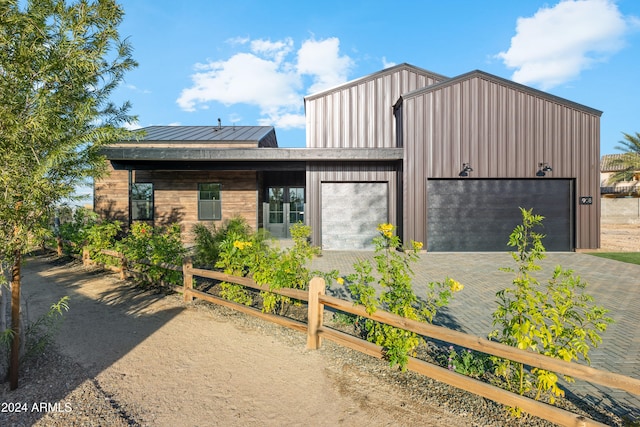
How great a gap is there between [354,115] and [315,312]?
40.6 ft

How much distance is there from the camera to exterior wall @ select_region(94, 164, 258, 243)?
50.4 feet

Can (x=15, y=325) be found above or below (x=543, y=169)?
below

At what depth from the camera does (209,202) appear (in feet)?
50.8

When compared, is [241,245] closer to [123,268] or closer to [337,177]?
[123,268]

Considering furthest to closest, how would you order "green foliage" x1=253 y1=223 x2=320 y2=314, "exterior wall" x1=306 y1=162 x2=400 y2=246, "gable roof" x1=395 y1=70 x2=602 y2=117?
"exterior wall" x1=306 y1=162 x2=400 y2=246, "gable roof" x1=395 y1=70 x2=602 y2=117, "green foliage" x1=253 y1=223 x2=320 y2=314

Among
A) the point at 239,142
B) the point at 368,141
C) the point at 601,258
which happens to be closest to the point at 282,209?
the point at 239,142

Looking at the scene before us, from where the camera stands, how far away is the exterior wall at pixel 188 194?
15.4 metres

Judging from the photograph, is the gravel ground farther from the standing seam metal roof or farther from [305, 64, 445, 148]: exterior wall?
the standing seam metal roof

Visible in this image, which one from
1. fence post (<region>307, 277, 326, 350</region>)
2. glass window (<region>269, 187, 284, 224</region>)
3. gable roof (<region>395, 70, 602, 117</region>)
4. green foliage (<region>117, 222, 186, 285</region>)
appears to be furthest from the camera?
glass window (<region>269, 187, 284, 224</region>)

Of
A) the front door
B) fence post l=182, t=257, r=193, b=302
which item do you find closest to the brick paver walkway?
fence post l=182, t=257, r=193, b=302

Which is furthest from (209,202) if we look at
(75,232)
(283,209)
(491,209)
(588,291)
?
(588,291)

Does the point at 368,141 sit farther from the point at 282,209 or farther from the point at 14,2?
the point at 14,2

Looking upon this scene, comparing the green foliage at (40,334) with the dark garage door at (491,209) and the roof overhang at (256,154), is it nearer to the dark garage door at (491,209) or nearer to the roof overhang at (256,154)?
the roof overhang at (256,154)

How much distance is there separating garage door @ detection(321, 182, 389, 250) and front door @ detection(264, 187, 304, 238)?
3.42 meters
